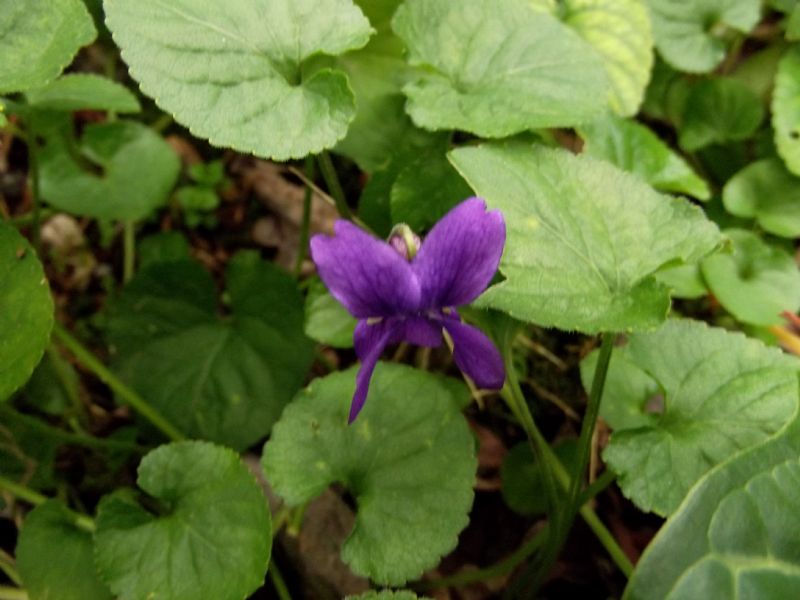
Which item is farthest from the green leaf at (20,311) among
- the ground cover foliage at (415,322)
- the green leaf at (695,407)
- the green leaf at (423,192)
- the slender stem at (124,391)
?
the green leaf at (695,407)

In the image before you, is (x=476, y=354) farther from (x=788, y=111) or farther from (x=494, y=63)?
(x=788, y=111)

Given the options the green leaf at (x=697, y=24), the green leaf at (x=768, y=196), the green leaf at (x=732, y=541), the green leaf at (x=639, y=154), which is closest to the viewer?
the green leaf at (x=732, y=541)

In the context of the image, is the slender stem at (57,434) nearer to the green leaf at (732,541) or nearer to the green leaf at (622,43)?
the green leaf at (732,541)

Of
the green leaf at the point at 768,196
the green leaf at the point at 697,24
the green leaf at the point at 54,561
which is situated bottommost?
the green leaf at the point at 54,561

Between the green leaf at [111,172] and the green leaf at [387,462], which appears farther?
the green leaf at [111,172]

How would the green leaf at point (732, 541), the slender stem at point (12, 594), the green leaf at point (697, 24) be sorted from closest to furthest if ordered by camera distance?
the green leaf at point (732, 541) < the slender stem at point (12, 594) < the green leaf at point (697, 24)

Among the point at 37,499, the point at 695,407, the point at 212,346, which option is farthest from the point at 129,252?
the point at 695,407

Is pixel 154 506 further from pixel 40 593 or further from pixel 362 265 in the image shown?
pixel 362 265
